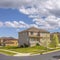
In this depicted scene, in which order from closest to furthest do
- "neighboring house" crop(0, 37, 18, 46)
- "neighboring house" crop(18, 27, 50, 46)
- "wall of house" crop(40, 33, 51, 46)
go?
"wall of house" crop(40, 33, 51, 46) < "neighboring house" crop(18, 27, 50, 46) < "neighboring house" crop(0, 37, 18, 46)

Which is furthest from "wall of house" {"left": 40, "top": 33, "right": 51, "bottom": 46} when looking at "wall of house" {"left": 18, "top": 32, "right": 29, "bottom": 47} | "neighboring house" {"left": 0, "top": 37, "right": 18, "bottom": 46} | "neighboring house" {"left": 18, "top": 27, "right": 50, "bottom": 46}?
"neighboring house" {"left": 0, "top": 37, "right": 18, "bottom": 46}

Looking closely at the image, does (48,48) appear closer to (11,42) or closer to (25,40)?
(25,40)

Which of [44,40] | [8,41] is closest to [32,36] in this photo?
[44,40]

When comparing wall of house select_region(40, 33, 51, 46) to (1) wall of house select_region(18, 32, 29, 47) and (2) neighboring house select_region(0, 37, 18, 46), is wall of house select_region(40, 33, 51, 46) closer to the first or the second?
(1) wall of house select_region(18, 32, 29, 47)

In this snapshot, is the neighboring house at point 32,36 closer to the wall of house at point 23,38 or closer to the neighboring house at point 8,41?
the wall of house at point 23,38

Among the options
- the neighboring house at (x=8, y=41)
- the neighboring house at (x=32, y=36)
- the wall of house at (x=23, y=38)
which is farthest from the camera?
the neighboring house at (x=8, y=41)

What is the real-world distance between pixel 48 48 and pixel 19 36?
1610cm

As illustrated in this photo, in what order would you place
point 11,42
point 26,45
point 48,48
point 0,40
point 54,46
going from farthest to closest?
point 0,40 → point 11,42 → point 26,45 → point 54,46 → point 48,48

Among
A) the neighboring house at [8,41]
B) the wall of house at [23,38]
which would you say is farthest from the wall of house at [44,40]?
the neighboring house at [8,41]

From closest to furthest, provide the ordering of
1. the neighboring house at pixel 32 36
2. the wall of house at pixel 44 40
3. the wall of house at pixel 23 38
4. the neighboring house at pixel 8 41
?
1. the wall of house at pixel 44 40
2. the neighboring house at pixel 32 36
3. the wall of house at pixel 23 38
4. the neighboring house at pixel 8 41

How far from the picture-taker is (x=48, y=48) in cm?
4981

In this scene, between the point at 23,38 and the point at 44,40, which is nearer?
the point at 44,40

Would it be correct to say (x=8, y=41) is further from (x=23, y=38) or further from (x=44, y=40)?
(x=44, y=40)

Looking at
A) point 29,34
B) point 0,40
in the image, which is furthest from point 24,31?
point 0,40
